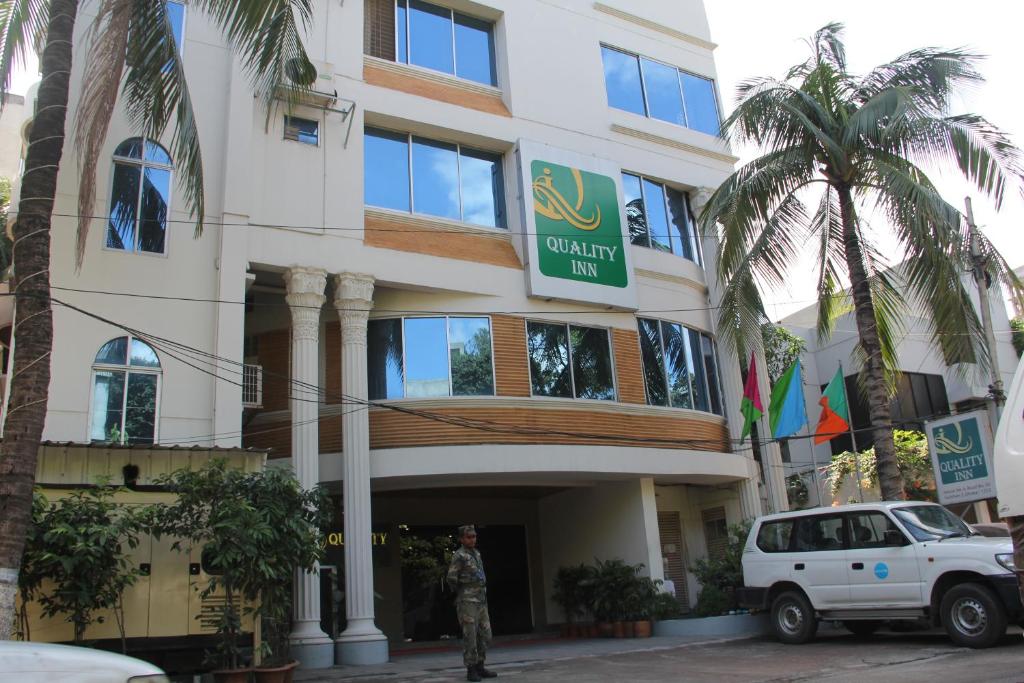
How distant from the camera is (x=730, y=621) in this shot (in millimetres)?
15625

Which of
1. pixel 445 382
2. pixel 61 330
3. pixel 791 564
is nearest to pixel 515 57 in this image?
pixel 445 382

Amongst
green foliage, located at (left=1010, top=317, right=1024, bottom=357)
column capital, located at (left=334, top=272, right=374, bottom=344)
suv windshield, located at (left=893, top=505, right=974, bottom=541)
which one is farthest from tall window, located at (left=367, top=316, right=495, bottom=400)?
green foliage, located at (left=1010, top=317, right=1024, bottom=357)

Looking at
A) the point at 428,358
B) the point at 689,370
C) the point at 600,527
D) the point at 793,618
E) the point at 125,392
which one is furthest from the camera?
the point at 689,370

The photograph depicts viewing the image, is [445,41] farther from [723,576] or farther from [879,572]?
[879,572]

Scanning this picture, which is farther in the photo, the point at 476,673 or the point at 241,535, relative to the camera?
the point at 476,673

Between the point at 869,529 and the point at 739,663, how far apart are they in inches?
103

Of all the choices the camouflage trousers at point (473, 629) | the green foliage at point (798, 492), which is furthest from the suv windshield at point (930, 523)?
the green foliage at point (798, 492)

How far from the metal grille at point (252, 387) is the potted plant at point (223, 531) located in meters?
4.35

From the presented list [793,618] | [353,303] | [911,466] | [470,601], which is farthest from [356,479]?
[911,466]

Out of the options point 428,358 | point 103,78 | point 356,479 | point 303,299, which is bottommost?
point 356,479

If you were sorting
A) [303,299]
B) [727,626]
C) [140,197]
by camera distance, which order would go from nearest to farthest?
[140,197], [303,299], [727,626]

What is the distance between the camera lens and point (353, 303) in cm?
1579

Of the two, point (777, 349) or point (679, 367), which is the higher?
point (777, 349)

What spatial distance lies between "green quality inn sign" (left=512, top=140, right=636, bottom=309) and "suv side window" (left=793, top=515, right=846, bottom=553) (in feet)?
22.5
